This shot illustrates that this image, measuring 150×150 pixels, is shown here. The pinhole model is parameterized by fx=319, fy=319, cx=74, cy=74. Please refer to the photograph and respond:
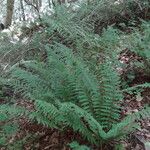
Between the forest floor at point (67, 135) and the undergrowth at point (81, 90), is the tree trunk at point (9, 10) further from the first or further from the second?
the forest floor at point (67, 135)

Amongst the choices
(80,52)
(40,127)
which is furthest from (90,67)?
(40,127)

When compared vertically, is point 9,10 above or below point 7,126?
above

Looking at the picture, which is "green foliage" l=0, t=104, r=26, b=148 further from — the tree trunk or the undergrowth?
the tree trunk

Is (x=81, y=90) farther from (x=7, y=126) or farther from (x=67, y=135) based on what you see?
(x=7, y=126)

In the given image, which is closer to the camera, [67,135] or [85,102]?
[85,102]

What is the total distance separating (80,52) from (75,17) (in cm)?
211

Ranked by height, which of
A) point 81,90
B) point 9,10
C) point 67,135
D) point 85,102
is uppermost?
point 9,10

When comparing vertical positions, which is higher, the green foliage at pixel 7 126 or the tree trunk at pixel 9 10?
the tree trunk at pixel 9 10

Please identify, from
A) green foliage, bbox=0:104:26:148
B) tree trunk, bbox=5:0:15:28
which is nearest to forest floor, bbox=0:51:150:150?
green foliage, bbox=0:104:26:148

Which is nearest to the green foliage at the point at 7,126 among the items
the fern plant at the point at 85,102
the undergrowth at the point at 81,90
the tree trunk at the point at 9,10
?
the undergrowth at the point at 81,90

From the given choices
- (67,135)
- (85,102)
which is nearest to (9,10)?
(67,135)

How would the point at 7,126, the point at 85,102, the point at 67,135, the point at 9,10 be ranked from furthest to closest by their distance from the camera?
the point at 9,10 < the point at 7,126 < the point at 67,135 < the point at 85,102

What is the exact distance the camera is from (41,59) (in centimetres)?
638

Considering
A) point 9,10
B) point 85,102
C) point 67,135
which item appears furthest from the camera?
point 9,10
